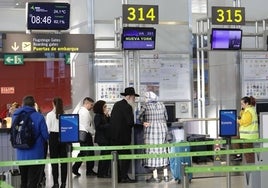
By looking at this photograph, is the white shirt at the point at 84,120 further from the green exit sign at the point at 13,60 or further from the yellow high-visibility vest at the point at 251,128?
the green exit sign at the point at 13,60

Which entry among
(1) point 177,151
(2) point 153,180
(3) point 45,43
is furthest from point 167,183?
(3) point 45,43

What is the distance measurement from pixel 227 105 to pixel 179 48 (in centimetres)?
199

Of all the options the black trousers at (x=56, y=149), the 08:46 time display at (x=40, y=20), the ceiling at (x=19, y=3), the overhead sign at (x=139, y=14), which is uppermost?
the ceiling at (x=19, y=3)

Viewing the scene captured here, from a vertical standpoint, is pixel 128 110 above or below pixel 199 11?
below

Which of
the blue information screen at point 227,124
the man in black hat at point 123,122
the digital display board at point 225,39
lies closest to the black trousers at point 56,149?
the man in black hat at point 123,122

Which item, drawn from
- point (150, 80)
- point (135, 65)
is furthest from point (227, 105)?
point (135, 65)

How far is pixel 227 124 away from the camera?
339 inches

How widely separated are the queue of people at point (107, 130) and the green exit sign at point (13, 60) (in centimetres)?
618

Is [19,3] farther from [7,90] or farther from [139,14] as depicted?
[139,14]

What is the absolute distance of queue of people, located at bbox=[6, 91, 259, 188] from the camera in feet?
26.4

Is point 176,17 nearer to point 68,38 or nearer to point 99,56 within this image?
point 99,56

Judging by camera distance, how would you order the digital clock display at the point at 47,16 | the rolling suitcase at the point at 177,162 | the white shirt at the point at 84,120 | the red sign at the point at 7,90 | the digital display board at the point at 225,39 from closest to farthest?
the rolling suitcase at the point at 177,162, the white shirt at the point at 84,120, the digital clock display at the point at 47,16, the digital display board at the point at 225,39, the red sign at the point at 7,90

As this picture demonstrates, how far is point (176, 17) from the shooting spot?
50.4ft

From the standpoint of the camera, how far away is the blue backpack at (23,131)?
7.84 meters
